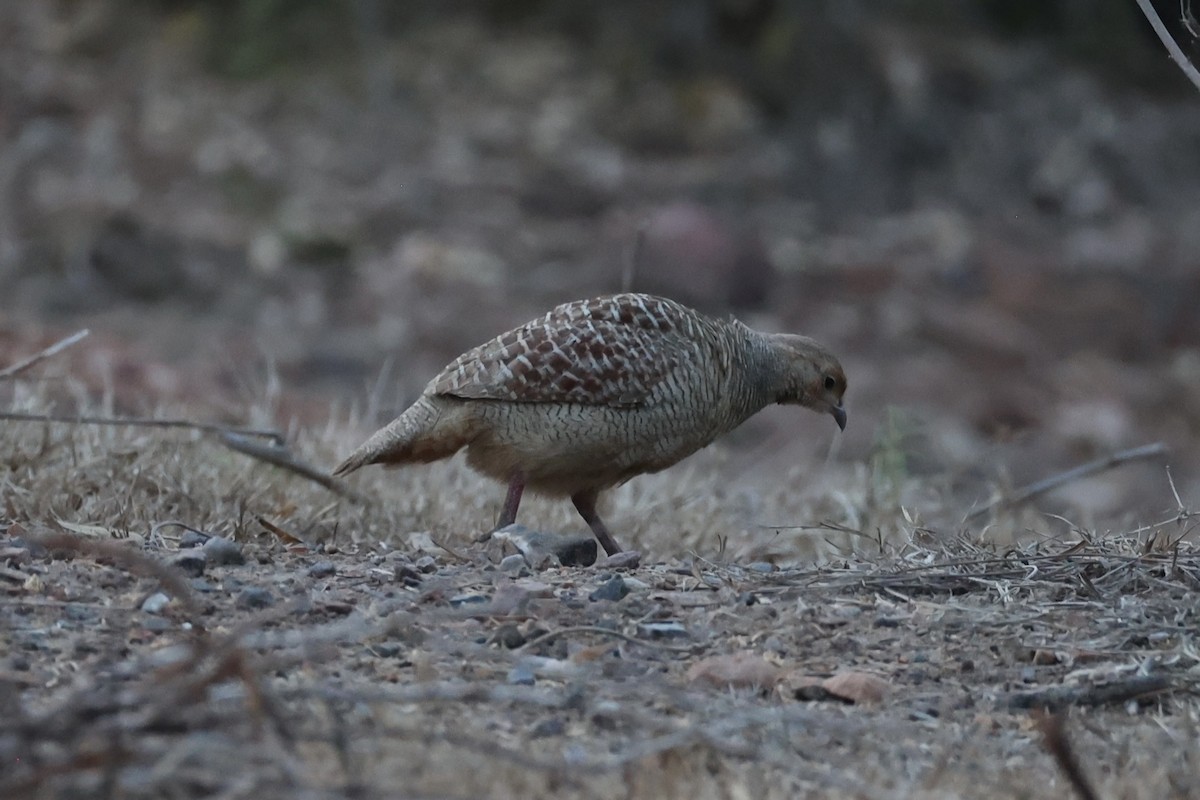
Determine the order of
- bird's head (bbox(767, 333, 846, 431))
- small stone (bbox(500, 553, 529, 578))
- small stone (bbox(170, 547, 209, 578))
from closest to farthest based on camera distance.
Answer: small stone (bbox(170, 547, 209, 578))
small stone (bbox(500, 553, 529, 578))
bird's head (bbox(767, 333, 846, 431))

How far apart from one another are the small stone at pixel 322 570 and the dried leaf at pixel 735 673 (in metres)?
1.20

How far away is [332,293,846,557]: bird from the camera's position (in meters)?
5.62

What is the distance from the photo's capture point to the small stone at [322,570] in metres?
4.62

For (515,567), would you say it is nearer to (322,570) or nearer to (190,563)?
(322,570)

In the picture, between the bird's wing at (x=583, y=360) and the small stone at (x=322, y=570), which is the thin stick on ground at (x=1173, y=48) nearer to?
the bird's wing at (x=583, y=360)

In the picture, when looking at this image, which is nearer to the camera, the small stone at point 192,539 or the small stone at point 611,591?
the small stone at point 611,591

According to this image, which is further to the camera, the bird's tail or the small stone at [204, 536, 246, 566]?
the bird's tail

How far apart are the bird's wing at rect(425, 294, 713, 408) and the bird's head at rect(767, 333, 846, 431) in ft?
2.23

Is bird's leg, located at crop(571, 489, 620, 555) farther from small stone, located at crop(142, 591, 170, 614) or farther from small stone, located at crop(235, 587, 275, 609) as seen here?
small stone, located at crop(142, 591, 170, 614)

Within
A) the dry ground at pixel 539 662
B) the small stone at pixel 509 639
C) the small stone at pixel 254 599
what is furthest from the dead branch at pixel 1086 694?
the small stone at pixel 254 599

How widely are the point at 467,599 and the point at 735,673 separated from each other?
2.74 ft

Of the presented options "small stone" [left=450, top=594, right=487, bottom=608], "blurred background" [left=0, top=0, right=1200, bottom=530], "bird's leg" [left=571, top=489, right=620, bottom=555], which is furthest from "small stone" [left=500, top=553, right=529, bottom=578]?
"blurred background" [left=0, top=0, right=1200, bottom=530]

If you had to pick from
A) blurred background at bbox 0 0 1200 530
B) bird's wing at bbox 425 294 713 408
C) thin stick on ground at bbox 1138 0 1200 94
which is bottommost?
blurred background at bbox 0 0 1200 530

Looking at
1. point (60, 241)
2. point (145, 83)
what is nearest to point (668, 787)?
point (60, 241)
